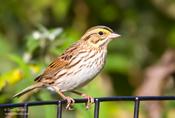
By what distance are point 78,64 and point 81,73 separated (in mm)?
163

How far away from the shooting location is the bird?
5223 mm

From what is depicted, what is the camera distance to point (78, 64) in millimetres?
5422

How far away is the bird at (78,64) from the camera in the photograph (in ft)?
17.1

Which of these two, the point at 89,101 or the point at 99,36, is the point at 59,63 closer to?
the point at 99,36

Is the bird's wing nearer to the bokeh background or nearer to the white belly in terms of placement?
the white belly

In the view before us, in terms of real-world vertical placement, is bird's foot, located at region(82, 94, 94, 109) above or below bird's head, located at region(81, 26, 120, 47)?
below

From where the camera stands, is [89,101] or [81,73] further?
[81,73]

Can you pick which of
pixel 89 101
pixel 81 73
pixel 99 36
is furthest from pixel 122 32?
pixel 89 101

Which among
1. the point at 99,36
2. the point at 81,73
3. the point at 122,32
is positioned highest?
the point at 122,32

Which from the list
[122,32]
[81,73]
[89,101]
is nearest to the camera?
[89,101]

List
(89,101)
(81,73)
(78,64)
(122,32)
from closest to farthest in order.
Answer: (89,101) < (81,73) < (78,64) < (122,32)

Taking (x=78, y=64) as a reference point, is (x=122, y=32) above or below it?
above

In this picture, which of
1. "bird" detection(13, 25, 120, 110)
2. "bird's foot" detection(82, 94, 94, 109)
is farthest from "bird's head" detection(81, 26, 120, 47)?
"bird's foot" detection(82, 94, 94, 109)

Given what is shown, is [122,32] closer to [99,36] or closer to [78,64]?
[99,36]
